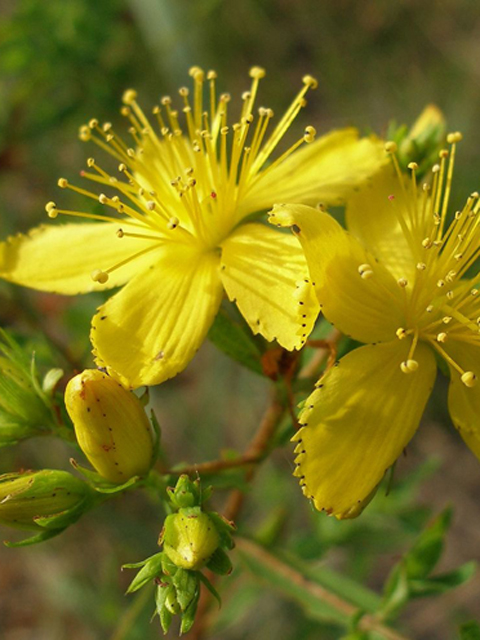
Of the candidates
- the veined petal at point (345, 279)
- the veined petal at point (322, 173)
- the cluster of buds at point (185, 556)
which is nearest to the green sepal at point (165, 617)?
the cluster of buds at point (185, 556)

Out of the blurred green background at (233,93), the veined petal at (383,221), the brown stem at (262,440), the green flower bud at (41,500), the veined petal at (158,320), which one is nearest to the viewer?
the green flower bud at (41,500)

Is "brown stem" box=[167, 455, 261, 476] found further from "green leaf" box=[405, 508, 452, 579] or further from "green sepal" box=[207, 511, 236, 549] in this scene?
"green leaf" box=[405, 508, 452, 579]

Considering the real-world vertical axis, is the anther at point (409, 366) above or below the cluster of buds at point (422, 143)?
below

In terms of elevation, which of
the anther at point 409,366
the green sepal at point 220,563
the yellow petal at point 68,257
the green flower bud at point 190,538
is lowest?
the green sepal at point 220,563

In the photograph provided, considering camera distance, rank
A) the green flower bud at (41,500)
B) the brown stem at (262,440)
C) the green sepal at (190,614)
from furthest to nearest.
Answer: the brown stem at (262,440), the green flower bud at (41,500), the green sepal at (190,614)

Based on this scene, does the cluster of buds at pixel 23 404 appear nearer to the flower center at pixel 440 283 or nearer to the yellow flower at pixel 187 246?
the yellow flower at pixel 187 246

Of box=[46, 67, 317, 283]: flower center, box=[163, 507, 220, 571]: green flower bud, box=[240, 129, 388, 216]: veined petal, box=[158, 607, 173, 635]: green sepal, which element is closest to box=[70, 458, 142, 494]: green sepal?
box=[163, 507, 220, 571]: green flower bud

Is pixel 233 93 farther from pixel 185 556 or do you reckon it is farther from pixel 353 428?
pixel 185 556

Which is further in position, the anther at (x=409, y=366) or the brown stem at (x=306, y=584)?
the brown stem at (x=306, y=584)
